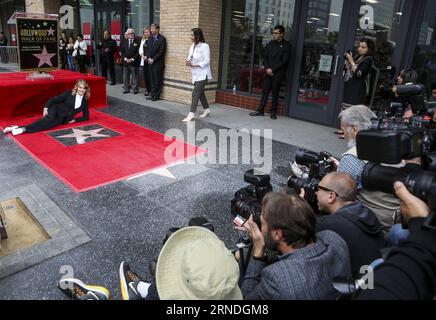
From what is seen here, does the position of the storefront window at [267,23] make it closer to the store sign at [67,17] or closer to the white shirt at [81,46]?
the white shirt at [81,46]

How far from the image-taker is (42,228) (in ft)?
9.34

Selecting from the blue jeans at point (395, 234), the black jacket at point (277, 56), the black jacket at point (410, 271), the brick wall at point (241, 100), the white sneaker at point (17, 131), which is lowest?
the white sneaker at point (17, 131)

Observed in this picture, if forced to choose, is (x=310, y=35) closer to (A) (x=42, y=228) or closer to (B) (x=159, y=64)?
(B) (x=159, y=64)

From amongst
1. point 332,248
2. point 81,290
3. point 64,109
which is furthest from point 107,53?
point 332,248

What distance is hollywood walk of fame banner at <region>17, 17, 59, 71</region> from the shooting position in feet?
21.7

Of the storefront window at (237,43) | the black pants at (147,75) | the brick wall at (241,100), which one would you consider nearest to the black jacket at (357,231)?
the brick wall at (241,100)

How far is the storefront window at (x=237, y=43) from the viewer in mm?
7426

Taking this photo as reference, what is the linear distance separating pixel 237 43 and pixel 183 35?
122 centimetres

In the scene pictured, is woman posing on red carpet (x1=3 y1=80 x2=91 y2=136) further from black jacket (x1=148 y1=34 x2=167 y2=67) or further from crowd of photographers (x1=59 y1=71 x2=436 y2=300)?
crowd of photographers (x1=59 y1=71 x2=436 y2=300)

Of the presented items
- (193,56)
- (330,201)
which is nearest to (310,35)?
(193,56)

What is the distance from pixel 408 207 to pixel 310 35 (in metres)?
5.88

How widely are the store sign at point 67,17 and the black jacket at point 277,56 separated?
8.97 m

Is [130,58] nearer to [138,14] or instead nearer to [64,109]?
[138,14]

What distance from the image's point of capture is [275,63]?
21.5ft
